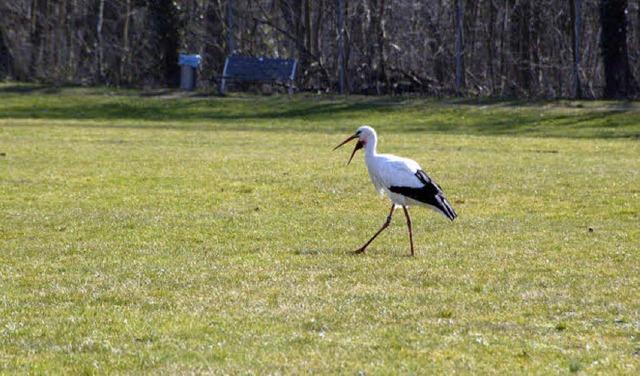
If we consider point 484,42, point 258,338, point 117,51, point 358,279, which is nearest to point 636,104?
point 484,42

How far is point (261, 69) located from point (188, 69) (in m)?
3.13

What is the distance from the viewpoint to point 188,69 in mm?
41281

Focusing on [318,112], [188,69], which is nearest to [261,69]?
[188,69]

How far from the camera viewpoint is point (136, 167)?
70.3 ft

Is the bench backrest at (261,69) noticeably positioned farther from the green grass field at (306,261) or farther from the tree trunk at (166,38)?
the green grass field at (306,261)

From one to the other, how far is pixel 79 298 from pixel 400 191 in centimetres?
430

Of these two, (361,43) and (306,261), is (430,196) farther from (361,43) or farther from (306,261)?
(361,43)

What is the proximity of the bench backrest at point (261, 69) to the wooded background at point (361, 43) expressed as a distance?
1.59 metres

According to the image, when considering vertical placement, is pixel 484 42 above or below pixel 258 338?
above

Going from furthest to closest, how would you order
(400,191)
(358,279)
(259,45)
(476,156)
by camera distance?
(259,45), (476,156), (400,191), (358,279)

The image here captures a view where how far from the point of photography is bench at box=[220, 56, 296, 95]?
39.5 metres

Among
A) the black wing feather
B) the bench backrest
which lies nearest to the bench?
the bench backrest

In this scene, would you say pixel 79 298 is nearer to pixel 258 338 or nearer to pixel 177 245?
pixel 258 338

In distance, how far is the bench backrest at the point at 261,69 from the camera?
3950 cm
